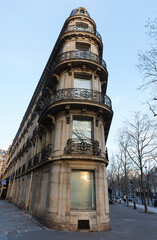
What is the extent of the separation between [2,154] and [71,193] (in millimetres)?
137843

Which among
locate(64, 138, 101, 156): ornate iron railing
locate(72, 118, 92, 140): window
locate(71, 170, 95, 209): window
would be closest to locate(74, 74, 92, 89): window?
locate(72, 118, 92, 140): window

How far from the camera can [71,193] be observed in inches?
357

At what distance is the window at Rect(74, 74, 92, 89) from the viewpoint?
1248cm

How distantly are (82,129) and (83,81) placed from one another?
451 cm

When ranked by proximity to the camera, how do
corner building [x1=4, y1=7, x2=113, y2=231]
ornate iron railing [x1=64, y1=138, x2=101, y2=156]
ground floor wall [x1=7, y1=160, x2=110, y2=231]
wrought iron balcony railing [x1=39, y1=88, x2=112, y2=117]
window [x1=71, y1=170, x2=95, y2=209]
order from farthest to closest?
wrought iron balcony railing [x1=39, y1=88, x2=112, y2=117]
ornate iron railing [x1=64, y1=138, x2=101, y2=156]
window [x1=71, y1=170, x2=95, y2=209]
corner building [x1=4, y1=7, x2=113, y2=231]
ground floor wall [x1=7, y1=160, x2=110, y2=231]

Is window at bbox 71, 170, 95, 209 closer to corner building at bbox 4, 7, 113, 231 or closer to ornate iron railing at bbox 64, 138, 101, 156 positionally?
corner building at bbox 4, 7, 113, 231

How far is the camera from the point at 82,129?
10750 mm

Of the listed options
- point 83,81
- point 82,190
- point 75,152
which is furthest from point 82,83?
point 82,190

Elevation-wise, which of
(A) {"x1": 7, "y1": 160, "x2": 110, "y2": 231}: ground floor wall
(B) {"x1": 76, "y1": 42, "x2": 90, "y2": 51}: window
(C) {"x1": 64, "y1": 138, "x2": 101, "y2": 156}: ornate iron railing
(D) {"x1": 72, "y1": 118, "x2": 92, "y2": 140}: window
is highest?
(B) {"x1": 76, "y1": 42, "x2": 90, "y2": 51}: window

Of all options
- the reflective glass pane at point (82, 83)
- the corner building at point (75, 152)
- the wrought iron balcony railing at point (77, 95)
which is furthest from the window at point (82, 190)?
the reflective glass pane at point (82, 83)

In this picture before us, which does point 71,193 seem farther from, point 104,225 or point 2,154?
point 2,154

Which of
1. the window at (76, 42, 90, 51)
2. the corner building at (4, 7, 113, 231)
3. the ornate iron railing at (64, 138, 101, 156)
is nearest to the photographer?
the corner building at (4, 7, 113, 231)

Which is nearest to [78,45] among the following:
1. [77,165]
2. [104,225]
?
[77,165]

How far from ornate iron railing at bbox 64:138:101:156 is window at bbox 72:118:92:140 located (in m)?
0.51
